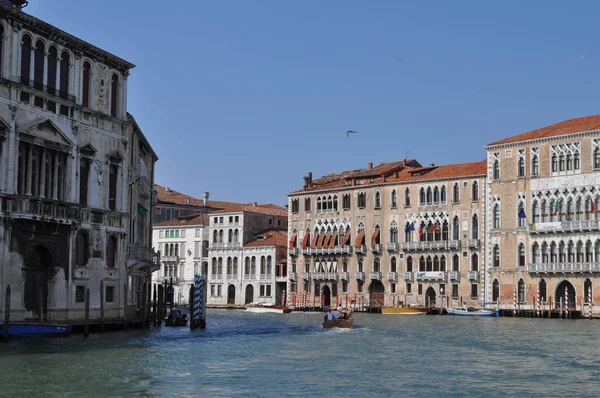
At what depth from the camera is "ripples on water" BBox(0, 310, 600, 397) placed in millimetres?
18609

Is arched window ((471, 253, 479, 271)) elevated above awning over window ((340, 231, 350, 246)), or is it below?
below

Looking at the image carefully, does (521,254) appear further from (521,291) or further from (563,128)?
(563,128)

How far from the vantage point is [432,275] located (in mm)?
59562

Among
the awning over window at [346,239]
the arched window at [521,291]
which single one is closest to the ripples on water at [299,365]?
the arched window at [521,291]

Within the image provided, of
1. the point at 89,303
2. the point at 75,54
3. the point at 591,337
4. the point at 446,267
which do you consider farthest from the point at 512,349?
the point at 446,267

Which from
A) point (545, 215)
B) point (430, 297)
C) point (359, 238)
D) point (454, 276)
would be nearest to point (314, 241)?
point (359, 238)

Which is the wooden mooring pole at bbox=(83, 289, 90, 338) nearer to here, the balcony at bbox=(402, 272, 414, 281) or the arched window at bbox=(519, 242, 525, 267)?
the arched window at bbox=(519, 242, 525, 267)

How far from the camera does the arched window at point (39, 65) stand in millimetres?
28344

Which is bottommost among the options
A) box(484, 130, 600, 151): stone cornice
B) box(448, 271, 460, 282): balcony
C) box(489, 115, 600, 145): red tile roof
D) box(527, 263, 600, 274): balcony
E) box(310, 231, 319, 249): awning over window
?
box(448, 271, 460, 282): balcony

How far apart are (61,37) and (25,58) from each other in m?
1.62

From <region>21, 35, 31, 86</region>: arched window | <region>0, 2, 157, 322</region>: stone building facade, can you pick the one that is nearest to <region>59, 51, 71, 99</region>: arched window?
<region>0, 2, 157, 322</region>: stone building facade

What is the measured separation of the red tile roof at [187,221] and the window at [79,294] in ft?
144

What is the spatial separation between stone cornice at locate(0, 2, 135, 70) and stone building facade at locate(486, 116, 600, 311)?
2841 cm

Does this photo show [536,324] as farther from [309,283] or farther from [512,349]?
[309,283]
